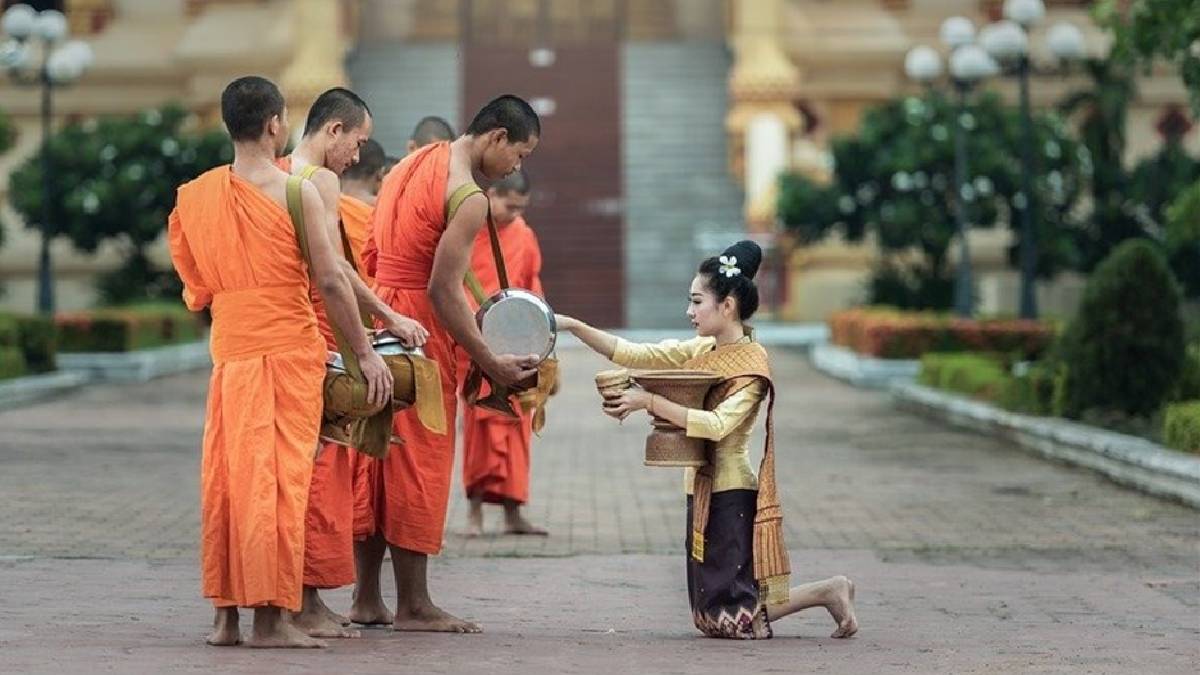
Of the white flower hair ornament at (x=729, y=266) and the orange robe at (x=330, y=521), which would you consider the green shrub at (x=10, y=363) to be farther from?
the white flower hair ornament at (x=729, y=266)

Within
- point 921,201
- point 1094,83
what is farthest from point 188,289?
point 1094,83

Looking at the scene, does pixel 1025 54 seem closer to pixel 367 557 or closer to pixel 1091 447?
pixel 1091 447

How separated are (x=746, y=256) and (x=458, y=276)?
3.29ft

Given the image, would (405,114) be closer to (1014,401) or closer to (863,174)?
(863,174)

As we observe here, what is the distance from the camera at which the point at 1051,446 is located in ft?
61.2

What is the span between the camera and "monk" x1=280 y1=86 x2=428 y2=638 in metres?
9.81

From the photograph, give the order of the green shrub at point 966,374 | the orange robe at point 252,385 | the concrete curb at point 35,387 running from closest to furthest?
1. the orange robe at point 252,385
2. the green shrub at point 966,374
3. the concrete curb at point 35,387

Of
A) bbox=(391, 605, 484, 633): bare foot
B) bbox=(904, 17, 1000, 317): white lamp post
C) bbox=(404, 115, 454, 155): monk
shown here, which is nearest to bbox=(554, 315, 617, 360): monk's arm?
bbox=(391, 605, 484, 633): bare foot

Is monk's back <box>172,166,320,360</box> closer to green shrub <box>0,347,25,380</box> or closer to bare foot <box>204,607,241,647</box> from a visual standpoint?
bare foot <box>204,607,241,647</box>

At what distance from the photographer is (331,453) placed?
988 cm

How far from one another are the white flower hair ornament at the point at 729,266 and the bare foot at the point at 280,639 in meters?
1.90

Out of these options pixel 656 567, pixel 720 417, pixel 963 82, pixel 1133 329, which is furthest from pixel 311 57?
pixel 720 417

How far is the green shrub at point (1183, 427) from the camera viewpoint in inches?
632

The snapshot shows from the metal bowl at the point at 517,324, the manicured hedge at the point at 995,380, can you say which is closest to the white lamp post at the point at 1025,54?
the manicured hedge at the point at 995,380
